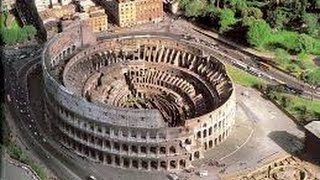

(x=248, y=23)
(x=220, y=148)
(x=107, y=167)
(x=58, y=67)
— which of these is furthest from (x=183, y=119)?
(x=248, y=23)

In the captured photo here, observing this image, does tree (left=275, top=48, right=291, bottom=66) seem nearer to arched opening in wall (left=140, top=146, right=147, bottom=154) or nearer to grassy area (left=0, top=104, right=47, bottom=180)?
Result: arched opening in wall (left=140, top=146, right=147, bottom=154)

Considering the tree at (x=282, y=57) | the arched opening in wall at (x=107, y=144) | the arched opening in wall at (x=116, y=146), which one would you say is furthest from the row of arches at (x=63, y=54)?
the tree at (x=282, y=57)

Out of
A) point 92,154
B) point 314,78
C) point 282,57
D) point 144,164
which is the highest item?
point 282,57

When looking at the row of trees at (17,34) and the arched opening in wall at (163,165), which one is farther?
the row of trees at (17,34)

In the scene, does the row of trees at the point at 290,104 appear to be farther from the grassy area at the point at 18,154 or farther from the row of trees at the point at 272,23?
the grassy area at the point at 18,154

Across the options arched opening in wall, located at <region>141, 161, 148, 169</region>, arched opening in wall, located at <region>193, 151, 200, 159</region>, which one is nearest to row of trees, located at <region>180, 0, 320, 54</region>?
arched opening in wall, located at <region>193, 151, 200, 159</region>

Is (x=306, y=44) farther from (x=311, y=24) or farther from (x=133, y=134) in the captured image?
(x=133, y=134)

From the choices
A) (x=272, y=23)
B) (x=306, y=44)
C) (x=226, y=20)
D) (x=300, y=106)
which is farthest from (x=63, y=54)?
(x=306, y=44)
